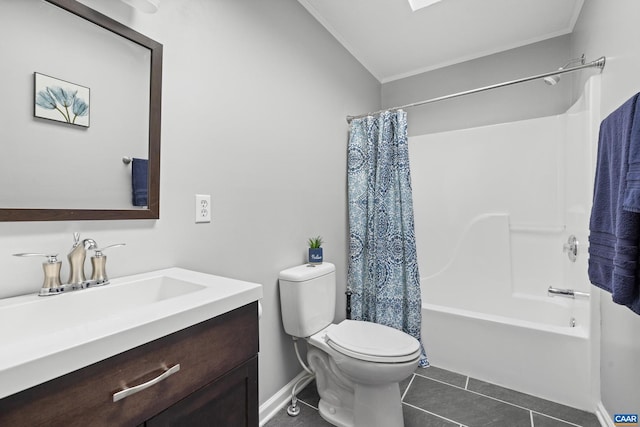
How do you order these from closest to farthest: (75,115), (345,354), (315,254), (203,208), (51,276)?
(51,276), (75,115), (203,208), (345,354), (315,254)

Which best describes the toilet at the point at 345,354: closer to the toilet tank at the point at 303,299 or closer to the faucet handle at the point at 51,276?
the toilet tank at the point at 303,299

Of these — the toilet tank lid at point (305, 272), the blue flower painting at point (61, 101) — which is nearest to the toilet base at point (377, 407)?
the toilet tank lid at point (305, 272)

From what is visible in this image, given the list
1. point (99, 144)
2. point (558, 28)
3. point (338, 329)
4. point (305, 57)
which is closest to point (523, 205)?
point (558, 28)

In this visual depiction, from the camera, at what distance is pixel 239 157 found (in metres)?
1.46

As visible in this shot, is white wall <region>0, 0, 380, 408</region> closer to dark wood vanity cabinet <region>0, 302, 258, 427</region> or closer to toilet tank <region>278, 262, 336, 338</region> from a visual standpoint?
toilet tank <region>278, 262, 336, 338</region>

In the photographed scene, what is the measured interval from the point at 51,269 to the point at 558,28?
3227mm

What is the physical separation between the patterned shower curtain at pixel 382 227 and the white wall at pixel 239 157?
0.17 m

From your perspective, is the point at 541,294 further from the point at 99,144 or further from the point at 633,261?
the point at 99,144

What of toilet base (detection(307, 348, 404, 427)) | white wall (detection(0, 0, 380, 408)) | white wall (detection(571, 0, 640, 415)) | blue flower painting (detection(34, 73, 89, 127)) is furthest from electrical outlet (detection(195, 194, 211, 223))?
white wall (detection(571, 0, 640, 415))

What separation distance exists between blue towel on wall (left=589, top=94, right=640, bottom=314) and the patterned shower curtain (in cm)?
108

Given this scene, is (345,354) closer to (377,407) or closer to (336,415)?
(377,407)

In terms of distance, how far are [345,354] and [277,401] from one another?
578 mm

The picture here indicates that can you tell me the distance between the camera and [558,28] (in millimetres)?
2180

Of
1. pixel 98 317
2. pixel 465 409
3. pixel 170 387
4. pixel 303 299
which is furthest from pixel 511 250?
pixel 98 317
